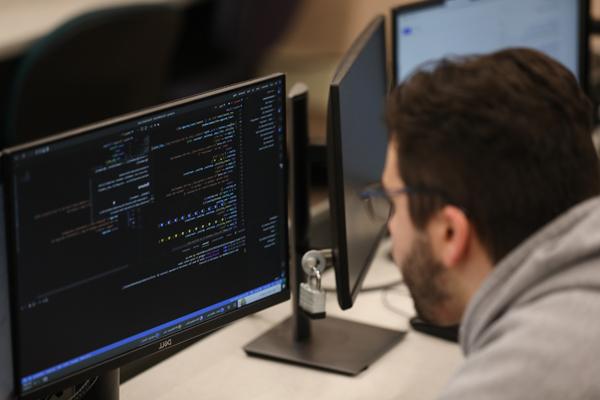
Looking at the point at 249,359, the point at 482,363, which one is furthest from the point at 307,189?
the point at 482,363

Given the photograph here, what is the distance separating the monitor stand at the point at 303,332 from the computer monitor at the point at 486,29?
44 cm

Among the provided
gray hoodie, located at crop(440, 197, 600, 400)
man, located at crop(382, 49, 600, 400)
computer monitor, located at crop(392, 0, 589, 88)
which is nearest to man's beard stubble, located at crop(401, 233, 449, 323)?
man, located at crop(382, 49, 600, 400)

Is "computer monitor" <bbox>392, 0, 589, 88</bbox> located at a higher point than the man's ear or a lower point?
higher

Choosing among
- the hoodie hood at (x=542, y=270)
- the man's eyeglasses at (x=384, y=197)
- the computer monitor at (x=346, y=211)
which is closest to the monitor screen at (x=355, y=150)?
the computer monitor at (x=346, y=211)

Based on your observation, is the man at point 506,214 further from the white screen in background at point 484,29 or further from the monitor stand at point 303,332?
the white screen in background at point 484,29

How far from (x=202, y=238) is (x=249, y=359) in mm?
350

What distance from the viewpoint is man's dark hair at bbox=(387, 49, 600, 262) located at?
1.21 metres

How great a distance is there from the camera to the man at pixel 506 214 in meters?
1.13

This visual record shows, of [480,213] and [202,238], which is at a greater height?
[480,213]

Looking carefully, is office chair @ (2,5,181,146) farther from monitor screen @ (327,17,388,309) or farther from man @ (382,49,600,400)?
man @ (382,49,600,400)

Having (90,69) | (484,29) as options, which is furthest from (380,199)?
(90,69)

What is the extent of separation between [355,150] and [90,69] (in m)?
1.40

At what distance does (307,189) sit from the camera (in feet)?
5.93

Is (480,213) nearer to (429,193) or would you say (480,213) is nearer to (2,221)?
(429,193)
